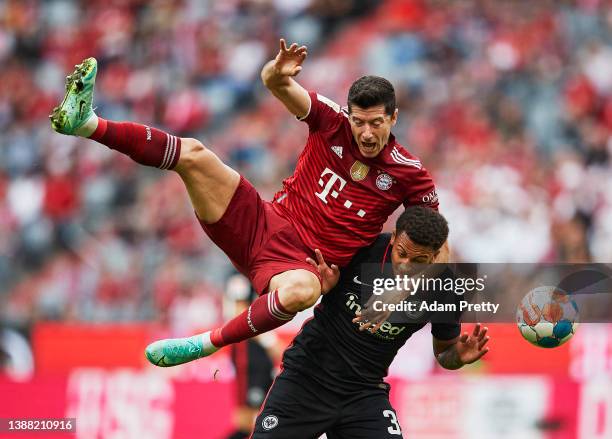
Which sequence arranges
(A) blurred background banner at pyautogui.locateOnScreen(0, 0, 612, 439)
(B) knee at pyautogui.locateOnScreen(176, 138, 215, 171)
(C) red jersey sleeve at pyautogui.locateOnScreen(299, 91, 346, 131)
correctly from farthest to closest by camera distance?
(A) blurred background banner at pyautogui.locateOnScreen(0, 0, 612, 439), (C) red jersey sleeve at pyautogui.locateOnScreen(299, 91, 346, 131), (B) knee at pyautogui.locateOnScreen(176, 138, 215, 171)

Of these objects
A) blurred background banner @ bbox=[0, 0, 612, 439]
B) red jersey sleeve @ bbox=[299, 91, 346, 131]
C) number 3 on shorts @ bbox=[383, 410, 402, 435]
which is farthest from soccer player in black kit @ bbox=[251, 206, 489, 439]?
blurred background banner @ bbox=[0, 0, 612, 439]

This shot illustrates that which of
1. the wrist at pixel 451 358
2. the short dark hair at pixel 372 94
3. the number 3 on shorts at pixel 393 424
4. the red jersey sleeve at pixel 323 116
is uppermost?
the red jersey sleeve at pixel 323 116

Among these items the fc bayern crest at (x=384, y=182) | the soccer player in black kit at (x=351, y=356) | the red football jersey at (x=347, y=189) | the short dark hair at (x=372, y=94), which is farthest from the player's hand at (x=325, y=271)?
the short dark hair at (x=372, y=94)

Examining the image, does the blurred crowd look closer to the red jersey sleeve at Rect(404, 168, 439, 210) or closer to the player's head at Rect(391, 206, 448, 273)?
the red jersey sleeve at Rect(404, 168, 439, 210)

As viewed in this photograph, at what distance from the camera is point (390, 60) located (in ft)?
52.3

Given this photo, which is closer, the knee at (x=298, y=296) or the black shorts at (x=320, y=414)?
the knee at (x=298, y=296)

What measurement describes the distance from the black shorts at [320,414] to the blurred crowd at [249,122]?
6.71m

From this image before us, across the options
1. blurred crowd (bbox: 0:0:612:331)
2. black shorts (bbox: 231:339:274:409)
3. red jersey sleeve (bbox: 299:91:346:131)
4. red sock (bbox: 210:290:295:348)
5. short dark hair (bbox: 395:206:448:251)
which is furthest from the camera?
blurred crowd (bbox: 0:0:612:331)

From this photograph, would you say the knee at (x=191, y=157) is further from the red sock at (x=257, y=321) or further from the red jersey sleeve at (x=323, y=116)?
the red sock at (x=257, y=321)

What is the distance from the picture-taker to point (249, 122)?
52.1 feet

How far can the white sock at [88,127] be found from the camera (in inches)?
260

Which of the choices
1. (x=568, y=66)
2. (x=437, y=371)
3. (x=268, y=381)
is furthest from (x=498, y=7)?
(x=268, y=381)

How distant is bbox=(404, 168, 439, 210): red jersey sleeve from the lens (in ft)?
23.0

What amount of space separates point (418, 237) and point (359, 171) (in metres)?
0.80
